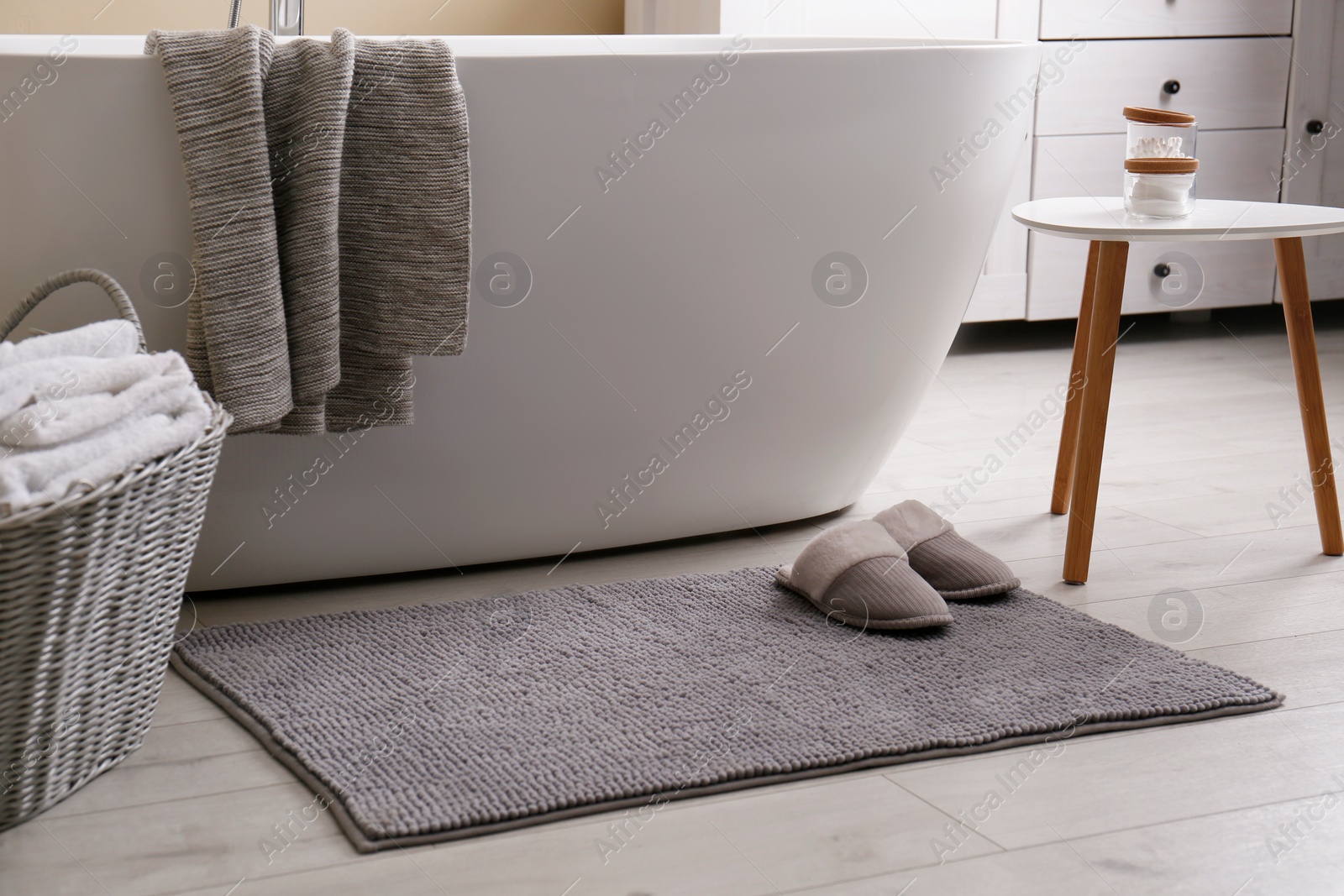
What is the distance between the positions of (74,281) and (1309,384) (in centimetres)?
142

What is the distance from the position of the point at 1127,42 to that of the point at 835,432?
154cm

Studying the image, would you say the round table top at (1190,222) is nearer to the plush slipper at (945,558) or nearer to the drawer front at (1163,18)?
the plush slipper at (945,558)

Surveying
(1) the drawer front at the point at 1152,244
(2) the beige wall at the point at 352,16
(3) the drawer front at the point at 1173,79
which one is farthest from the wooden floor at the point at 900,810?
(2) the beige wall at the point at 352,16

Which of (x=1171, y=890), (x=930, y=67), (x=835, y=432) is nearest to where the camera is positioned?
(x=1171, y=890)

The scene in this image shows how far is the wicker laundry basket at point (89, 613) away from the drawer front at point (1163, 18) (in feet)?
7.16

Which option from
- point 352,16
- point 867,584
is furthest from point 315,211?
point 352,16

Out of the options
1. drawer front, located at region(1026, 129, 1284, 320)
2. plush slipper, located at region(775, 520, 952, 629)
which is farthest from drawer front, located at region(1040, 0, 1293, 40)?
plush slipper, located at region(775, 520, 952, 629)

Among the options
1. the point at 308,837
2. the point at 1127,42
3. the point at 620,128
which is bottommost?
the point at 308,837

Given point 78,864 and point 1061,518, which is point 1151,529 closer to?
point 1061,518

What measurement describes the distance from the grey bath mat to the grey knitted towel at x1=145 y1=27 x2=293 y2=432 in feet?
0.94

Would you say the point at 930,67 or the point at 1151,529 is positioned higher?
the point at 930,67

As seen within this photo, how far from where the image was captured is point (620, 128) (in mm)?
1445

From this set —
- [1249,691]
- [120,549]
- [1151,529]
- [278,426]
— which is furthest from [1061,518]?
[120,549]

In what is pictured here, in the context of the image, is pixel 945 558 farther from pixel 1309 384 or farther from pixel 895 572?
pixel 1309 384
